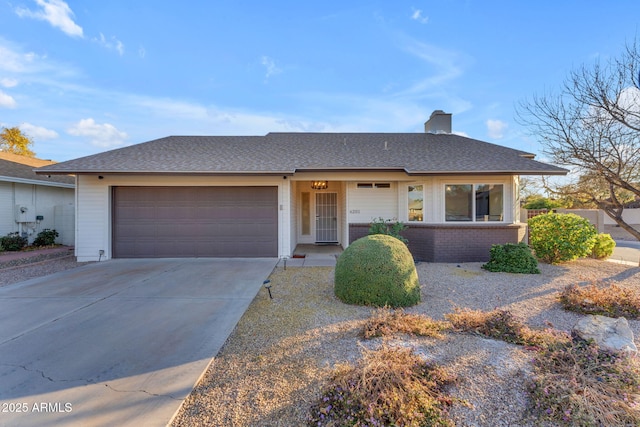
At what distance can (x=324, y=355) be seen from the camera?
306 cm

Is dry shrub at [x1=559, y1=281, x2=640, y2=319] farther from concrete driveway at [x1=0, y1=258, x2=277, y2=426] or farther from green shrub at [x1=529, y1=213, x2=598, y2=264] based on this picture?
concrete driveway at [x1=0, y1=258, x2=277, y2=426]

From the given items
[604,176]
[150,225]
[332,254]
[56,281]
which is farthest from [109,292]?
[604,176]

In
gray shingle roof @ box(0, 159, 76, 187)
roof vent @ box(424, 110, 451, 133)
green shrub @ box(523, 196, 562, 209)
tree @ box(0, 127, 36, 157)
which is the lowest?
green shrub @ box(523, 196, 562, 209)

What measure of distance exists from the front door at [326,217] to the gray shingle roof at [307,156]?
2373mm

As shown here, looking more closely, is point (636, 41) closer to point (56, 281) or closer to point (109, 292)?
point (109, 292)

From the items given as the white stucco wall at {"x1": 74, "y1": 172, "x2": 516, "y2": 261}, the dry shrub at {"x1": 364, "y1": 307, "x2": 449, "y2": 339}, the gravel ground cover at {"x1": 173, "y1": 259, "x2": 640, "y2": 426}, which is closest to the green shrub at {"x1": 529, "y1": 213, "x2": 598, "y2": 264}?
the white stucco wall at {"x1": 74, "y1": 172, "x2": 516, "y2": 261}

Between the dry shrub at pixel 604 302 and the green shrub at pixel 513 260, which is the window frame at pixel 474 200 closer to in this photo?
the green shrub at pixel 513 260

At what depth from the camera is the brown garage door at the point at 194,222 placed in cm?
894

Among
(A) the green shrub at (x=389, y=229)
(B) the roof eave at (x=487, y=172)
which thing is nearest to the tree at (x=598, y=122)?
(B) the roof eave at (x=487, y=172)

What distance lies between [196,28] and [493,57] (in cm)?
1010

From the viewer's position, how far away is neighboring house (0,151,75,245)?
1046 cm

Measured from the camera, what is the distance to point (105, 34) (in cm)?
884

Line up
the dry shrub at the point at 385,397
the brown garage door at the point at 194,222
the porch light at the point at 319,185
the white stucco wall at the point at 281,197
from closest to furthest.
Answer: the dry shrub at the point at 385,397 < the white stucco wall at the point at 281,197 < the brown garage door at the point at 194,222 < the porch light at the point at 319,185

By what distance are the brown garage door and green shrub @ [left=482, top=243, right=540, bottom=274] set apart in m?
6.29
